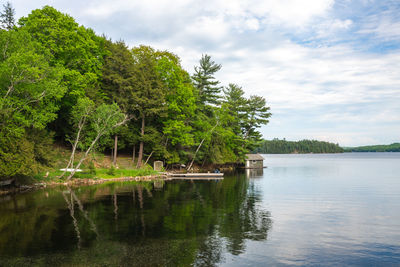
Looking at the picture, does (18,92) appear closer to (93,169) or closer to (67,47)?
(67,47)

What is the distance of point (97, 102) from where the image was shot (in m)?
42.1

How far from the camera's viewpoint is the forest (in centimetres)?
2767

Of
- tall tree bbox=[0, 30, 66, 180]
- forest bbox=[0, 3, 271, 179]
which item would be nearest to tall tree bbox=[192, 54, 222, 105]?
forest bbox=[0, 3, 271, 179]

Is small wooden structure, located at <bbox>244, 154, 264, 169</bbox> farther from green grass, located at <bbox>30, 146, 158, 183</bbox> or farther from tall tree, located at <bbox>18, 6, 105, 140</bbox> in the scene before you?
tall tree, located at <bbox>18, 6, 105, 140</bbox>

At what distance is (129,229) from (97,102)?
30321 mm

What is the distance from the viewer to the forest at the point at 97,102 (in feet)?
90.8

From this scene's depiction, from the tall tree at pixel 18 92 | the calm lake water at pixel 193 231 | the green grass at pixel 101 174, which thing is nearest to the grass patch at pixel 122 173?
→ the green grass at pixel 101 174

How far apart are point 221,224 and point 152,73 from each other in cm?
3621

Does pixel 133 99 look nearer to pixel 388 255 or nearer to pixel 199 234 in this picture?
pixel 199 234

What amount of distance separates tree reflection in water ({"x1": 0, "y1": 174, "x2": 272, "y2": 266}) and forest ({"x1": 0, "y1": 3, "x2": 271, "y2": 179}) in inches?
354

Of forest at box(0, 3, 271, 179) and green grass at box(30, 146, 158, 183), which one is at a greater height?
forest at box(0, 3, 271, 179)

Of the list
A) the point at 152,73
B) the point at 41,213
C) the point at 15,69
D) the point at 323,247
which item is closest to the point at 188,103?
the point at 152,73

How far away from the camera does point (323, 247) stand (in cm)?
1388

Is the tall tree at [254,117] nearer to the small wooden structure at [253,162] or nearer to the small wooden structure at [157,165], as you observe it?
the small wooden structure at [253,162]
